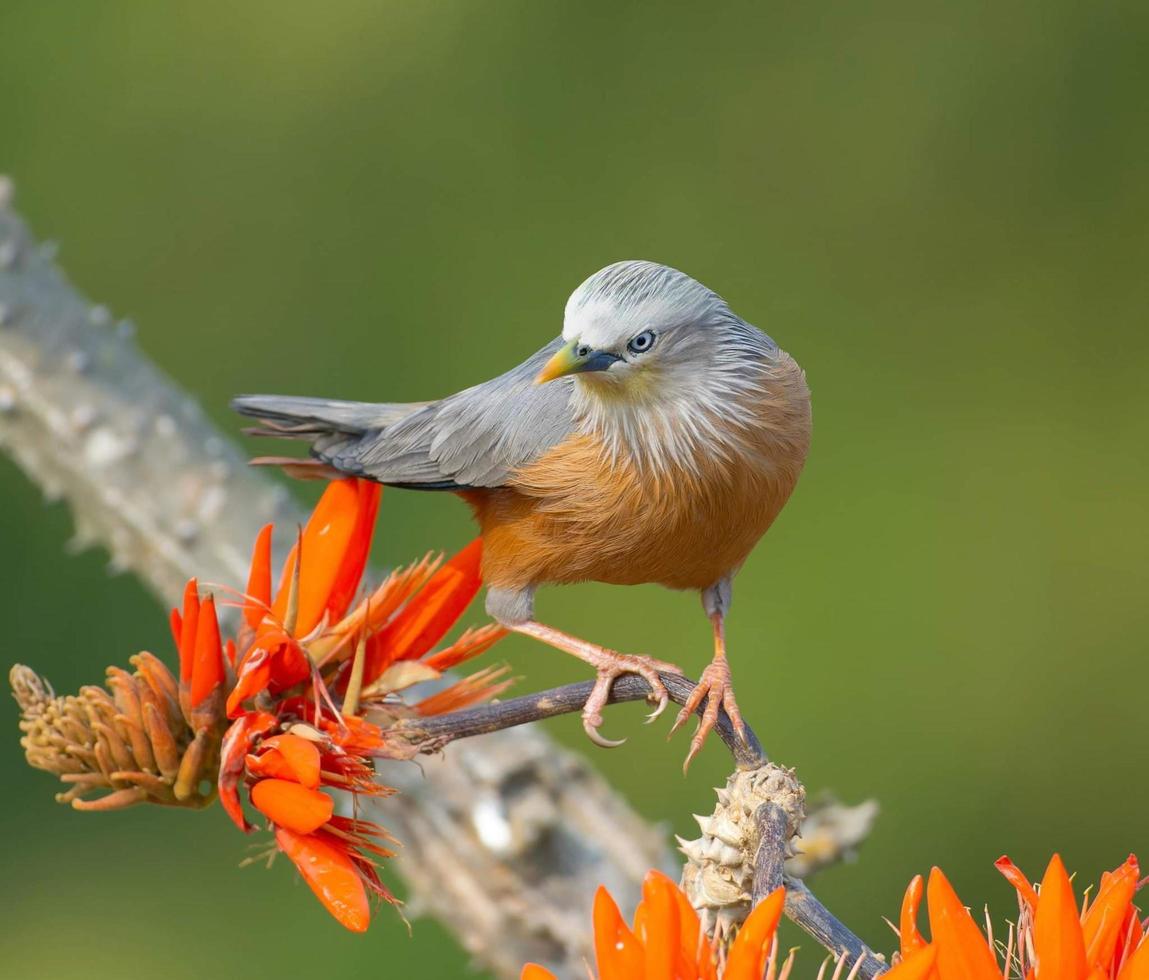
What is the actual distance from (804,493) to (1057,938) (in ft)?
4.81

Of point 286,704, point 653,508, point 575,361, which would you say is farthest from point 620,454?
point 286,704

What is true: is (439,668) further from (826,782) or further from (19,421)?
(826,782)

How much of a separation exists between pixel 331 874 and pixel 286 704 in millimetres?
93

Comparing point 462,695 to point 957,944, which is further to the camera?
point 462,695

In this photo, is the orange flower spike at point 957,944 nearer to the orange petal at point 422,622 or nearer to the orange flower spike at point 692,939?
the orange flower spike at point 692,939

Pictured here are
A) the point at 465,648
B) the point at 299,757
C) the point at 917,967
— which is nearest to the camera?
the point at 917,967

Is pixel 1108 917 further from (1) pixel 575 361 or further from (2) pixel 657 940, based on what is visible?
(1) pixel 575 361

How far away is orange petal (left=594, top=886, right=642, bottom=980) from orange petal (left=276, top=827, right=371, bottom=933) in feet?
0.47

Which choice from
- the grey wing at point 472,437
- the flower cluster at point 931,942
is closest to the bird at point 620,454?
the grey wing at point 472,437

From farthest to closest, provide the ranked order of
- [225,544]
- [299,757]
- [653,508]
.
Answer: [225,544], [653,508], [299,757]

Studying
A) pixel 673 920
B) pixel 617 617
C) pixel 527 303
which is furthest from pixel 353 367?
pixel 673 920

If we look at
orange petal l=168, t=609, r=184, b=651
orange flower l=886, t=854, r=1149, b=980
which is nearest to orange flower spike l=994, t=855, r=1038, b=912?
orange flower l=886, t=854, r=1149, b=980

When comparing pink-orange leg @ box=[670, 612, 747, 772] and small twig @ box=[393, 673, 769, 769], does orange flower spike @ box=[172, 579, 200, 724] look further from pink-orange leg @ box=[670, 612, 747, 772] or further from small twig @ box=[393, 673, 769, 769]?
pink-orange leg @ box=[670, 612, 747, 772]

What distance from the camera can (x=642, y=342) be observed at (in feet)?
2.50
